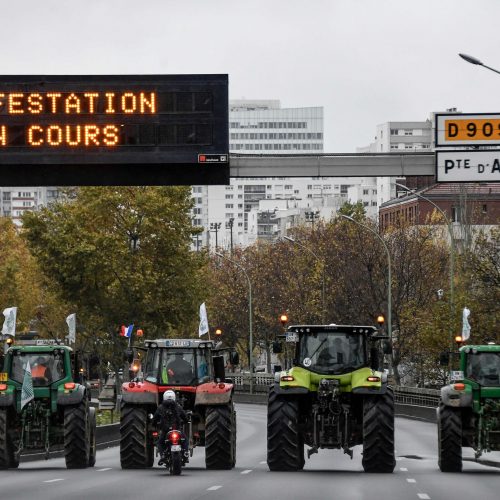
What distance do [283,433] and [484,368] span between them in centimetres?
431

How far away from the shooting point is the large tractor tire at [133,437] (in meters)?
29.1

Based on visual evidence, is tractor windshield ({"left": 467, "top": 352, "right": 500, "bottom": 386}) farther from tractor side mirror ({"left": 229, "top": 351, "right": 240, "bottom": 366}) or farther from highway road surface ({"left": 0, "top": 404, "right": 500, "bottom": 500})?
tractor side mirror ({"left": 229, "top": 351, "right": 240, "bottom": 366})

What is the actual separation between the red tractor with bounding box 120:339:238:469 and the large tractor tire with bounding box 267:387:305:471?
1136mm

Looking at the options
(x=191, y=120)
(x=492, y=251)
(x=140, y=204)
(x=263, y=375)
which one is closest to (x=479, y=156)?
(x=191, y=120)

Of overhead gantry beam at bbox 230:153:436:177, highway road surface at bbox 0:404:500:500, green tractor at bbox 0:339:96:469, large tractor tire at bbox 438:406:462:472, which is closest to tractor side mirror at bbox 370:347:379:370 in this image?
large tractor tire at bbox 438:406:462:472

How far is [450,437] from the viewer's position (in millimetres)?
Answer: 29031

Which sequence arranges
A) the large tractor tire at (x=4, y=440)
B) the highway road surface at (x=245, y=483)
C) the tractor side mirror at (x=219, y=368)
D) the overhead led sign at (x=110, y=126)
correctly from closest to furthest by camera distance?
the highway road surface at (x=245, y=483), the overhead led sign at (x=110, y=126), the large tractor tire at (x=4, y=440), the tractor side mirror at (x=219, y=368)

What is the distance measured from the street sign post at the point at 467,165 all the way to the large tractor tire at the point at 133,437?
7.32m

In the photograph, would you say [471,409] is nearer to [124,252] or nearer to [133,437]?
[133,437]

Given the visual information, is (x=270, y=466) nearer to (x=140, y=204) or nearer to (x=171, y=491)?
(x=171, y=491)

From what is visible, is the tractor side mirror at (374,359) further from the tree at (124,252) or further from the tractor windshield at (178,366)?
the tree at (124,252)

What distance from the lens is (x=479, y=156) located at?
2638 centimetres

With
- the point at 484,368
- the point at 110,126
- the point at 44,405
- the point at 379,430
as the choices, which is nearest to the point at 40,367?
the point at 44,405

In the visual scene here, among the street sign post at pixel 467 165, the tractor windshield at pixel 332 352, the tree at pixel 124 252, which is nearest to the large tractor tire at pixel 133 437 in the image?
the tractor windshield at pixel 332 352
